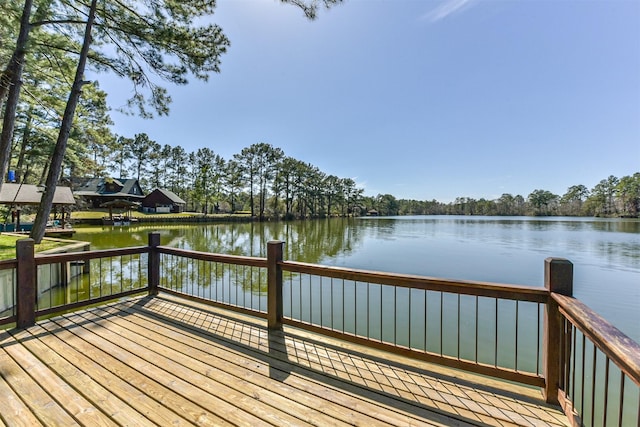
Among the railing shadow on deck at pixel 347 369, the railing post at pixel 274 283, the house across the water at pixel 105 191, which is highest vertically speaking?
the house across the water at pixel 105 191

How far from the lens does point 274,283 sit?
309 centimetres

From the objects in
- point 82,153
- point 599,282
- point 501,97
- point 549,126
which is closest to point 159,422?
point 599,282

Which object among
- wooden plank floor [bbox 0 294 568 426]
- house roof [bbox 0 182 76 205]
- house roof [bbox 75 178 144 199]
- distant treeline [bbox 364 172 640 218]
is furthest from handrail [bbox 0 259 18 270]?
distant treeline [bbox 364 172 640 218]

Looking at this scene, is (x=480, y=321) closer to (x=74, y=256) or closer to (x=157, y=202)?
(x=74, y=256)

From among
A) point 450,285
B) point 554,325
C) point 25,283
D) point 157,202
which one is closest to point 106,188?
point 157,202

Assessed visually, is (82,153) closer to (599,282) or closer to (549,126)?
(599,282)

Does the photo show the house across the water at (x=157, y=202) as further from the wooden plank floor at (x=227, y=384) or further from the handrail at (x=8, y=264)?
the wooden plank floor at (x=227, y=384)

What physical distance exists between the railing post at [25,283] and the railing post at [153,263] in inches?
50.3

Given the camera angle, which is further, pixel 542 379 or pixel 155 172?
pixel 155 172

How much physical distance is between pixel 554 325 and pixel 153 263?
15.7 feet

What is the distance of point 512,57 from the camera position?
1166 cm

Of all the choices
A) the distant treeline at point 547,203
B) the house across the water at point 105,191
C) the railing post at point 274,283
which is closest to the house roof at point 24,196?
the railing post at point 274,283

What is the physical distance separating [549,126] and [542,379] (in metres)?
26.5

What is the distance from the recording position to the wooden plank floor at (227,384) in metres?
1.73
